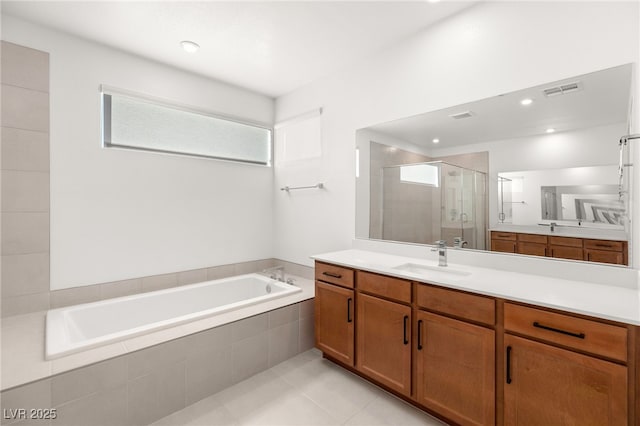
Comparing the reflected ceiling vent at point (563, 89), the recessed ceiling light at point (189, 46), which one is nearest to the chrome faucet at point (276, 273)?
the recessed ceiling light at point (189, 46)

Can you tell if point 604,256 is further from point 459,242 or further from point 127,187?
point 127,187

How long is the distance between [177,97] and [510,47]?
9.34 ft

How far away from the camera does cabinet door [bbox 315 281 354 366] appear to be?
2098mm

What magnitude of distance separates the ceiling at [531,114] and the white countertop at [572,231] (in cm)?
57

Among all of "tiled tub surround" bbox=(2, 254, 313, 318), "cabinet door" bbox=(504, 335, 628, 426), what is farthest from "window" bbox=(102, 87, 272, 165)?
"cabinet door" bbox=(504, 335, 628, 426)

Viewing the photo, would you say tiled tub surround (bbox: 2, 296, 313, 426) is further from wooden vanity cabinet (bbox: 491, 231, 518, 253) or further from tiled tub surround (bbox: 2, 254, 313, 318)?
wooden vanity cabinet (bbox: 491, 231, 518, 253)

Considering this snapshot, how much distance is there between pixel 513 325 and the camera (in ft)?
4.43

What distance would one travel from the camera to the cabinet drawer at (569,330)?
3.64 feet

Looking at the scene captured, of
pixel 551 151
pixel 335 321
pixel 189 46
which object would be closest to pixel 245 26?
pixel 189 46

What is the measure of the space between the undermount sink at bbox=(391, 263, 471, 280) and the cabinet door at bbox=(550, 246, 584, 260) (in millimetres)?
480

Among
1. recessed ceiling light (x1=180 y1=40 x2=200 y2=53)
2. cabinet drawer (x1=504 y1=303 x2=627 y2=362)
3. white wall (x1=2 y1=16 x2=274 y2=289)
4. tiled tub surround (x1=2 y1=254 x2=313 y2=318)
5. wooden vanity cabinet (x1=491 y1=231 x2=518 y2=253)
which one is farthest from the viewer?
recessed ceiling light (x1=180 y1=40 x2=200 y2=53)

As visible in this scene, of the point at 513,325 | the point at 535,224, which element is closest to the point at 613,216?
the point at 535,224

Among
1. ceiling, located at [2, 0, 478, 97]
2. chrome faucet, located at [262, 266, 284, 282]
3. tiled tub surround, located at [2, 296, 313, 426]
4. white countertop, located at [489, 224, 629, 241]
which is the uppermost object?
ceiling, located at [2, 0, 478, 97]

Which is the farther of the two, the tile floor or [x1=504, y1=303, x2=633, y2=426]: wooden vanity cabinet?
the tile floor
